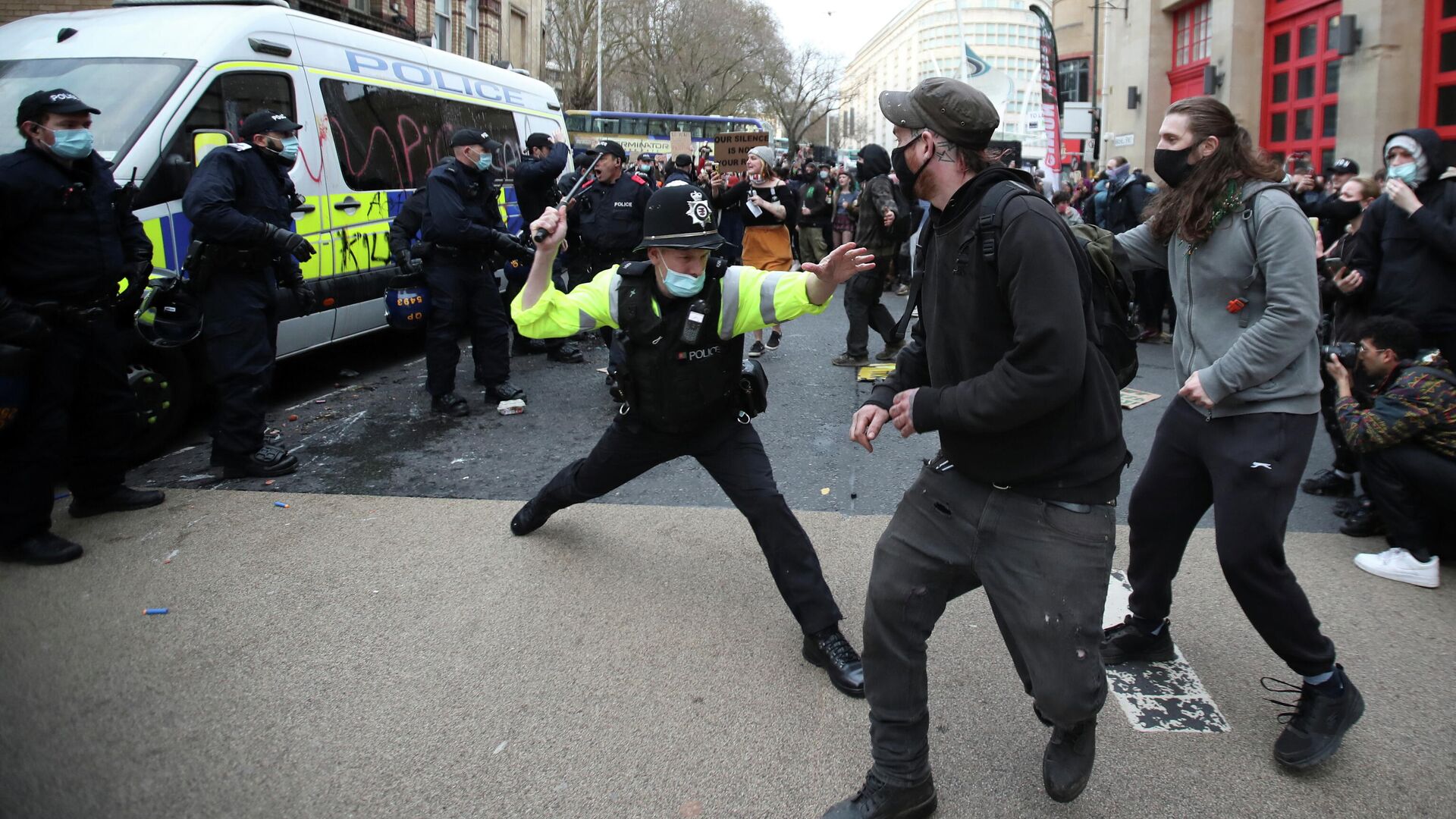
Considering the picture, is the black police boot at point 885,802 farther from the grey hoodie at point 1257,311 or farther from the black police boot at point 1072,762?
the grey hoodie at point 1257,311

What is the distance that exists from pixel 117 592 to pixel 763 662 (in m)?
2.65

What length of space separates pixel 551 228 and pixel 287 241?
274 centimetres

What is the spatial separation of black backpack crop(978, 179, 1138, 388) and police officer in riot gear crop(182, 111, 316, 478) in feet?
14.0

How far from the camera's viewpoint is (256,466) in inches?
219

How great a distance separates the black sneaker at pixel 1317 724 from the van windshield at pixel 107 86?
245 inches

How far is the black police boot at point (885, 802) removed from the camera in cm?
257

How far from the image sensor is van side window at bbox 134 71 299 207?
5.86 metres

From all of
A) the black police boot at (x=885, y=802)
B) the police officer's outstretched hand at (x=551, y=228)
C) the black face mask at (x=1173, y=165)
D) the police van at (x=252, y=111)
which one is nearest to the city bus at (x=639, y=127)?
the police van at (x=252, y=111)

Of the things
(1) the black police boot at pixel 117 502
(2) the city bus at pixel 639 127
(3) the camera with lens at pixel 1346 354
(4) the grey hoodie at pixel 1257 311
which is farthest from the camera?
(2) the city bus at pixel 639 127

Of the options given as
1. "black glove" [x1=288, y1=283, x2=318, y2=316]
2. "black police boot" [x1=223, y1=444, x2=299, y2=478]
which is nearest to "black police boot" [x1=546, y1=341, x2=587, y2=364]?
"black glove" [x1=288, y1=283, x2=318, y2=316]

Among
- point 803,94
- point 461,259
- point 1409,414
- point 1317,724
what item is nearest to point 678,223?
point 1317,724

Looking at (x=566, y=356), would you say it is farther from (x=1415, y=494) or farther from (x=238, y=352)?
(x=1415, y=494)

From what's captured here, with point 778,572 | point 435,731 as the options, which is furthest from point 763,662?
point 435,731

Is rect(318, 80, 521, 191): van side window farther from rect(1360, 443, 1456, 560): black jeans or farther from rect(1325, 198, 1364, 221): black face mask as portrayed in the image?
rect(1325, 198, 1364, 221): black face mask
